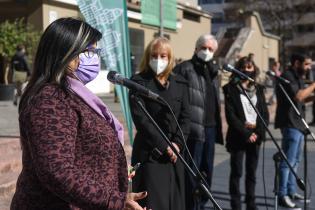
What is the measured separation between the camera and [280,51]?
48750 millimetres

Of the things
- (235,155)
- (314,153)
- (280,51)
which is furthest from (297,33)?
(235,155)

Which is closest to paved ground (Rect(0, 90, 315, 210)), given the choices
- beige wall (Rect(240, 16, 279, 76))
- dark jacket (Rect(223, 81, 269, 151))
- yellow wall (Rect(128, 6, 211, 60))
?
dark jacket (Rect(223, 81, 269, 151))

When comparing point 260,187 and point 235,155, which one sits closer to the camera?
point 235,155

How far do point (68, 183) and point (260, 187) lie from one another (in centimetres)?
565

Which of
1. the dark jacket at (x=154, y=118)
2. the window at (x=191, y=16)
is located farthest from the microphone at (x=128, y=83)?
the window at (x=191, y=16)

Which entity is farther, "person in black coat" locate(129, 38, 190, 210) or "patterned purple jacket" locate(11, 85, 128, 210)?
"person in black coat" locate(129, 38, 190, 210)

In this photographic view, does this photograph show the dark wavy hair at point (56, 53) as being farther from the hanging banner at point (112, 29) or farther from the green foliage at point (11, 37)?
the green foliage at point (11, 37)

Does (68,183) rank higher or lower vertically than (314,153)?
higher

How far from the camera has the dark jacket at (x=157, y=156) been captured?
4129mm

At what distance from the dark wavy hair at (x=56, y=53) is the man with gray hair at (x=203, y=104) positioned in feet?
10.1

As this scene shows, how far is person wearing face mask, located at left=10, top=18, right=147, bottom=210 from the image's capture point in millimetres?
1912

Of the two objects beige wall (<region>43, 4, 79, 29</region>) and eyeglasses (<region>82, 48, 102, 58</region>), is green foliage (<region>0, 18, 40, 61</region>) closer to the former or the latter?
beige wall (<region>43, 4, 79, 29</region>)

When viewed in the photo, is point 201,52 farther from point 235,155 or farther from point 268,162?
point 268,162

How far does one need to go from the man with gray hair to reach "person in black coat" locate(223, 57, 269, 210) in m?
0.15
